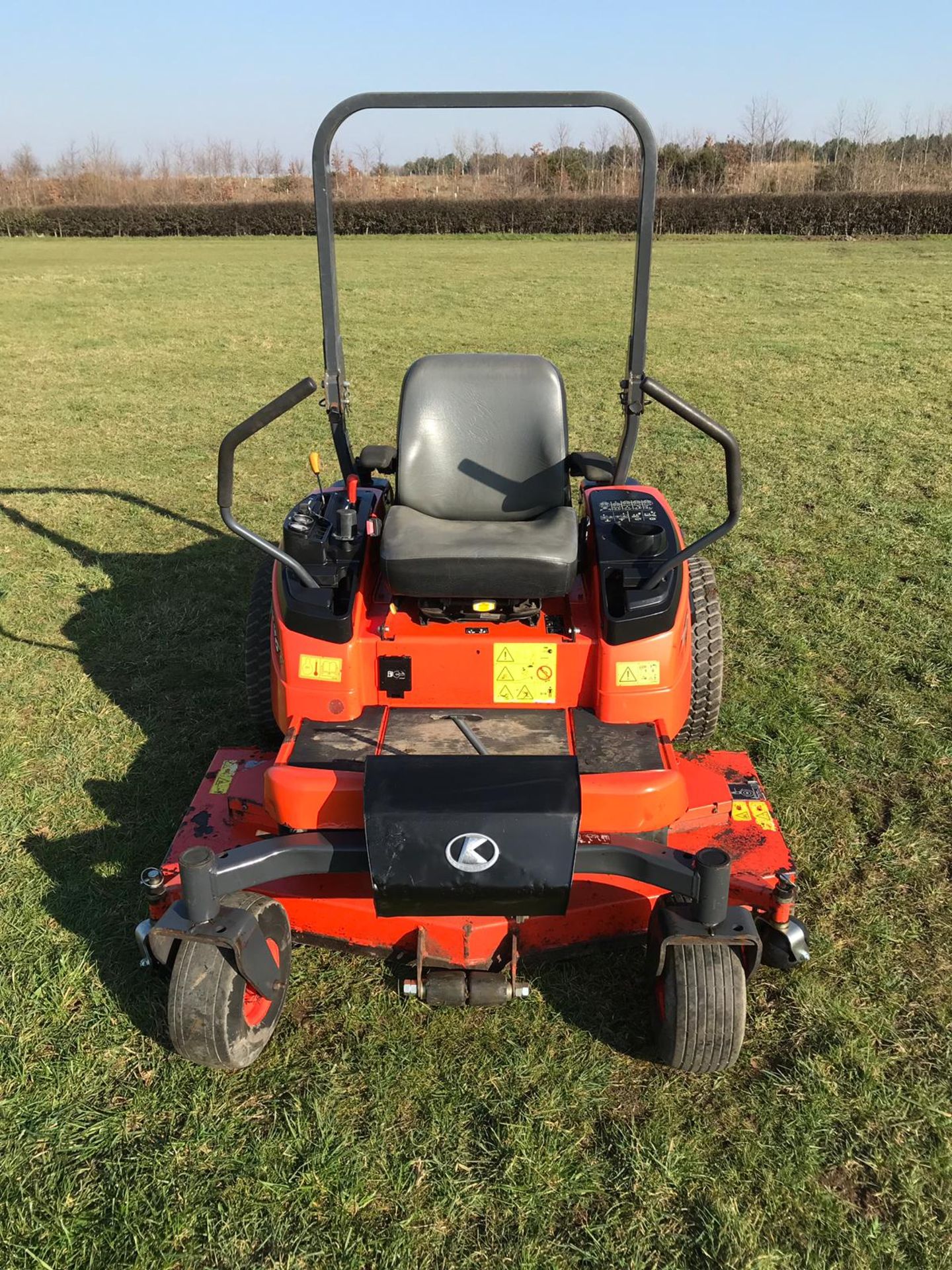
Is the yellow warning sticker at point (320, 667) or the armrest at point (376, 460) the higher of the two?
the armrest at point (376, 460)

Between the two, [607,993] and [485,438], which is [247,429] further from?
[607,993]

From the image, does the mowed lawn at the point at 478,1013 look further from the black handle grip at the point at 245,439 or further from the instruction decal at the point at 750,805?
the black handle grip at the point at 245,439

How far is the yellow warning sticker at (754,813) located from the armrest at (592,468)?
1.37 meters

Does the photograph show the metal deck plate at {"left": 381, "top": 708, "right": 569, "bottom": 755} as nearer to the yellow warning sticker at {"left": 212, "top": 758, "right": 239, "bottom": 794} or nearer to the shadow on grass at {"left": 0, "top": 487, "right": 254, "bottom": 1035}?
the yellow warning sticker at {"left": 212, "top": 758, "right": 239, "bottom": 794}

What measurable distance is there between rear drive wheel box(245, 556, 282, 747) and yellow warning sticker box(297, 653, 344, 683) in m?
0.51

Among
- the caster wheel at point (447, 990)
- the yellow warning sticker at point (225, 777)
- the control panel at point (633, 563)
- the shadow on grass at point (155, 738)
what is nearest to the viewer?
the caster wheel at point (447, 990)

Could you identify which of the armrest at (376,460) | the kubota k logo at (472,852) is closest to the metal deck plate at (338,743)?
the kubota k logo at (472,852)

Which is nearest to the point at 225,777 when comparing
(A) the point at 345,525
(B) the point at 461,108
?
(A) the point at 345,525

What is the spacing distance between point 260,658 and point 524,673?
1.09 meters

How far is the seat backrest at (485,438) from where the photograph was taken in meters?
3.80

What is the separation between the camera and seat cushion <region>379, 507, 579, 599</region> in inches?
121

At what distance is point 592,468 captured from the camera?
3.97 m

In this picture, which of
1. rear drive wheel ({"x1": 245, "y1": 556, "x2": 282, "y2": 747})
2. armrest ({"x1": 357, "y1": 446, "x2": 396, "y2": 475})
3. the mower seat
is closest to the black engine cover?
rear drive wheel ({"x1": 245, "y1": 556, "x2": 282, "y2": 747})

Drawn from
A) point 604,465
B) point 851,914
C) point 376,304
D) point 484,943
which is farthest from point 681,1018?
point 376,304
